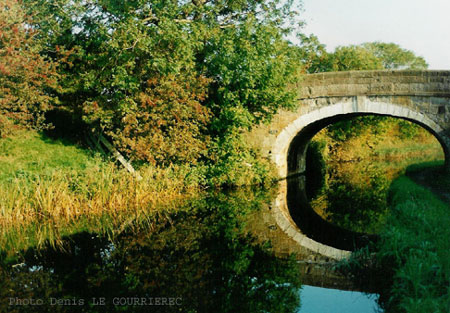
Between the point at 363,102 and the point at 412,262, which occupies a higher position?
the point at 363,102

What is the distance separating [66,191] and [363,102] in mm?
8388

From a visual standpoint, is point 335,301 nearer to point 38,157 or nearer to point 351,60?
point 38,157

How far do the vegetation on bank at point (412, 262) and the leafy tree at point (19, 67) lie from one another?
297 inches

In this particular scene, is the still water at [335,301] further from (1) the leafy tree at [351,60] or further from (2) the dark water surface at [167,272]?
(1) the leafy tree at [351,60]

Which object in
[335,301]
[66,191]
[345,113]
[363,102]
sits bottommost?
[335,301]

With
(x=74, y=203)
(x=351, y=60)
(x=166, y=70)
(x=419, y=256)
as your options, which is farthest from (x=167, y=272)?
(x=351, y=60)

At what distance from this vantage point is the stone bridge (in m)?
11.6

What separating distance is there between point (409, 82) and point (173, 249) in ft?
27.8

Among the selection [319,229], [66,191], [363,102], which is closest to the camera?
[66,191]

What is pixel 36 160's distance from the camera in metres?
10.1

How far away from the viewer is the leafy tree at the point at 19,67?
29.0 ft

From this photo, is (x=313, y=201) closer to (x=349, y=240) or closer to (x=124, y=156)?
(x=349, y=240)

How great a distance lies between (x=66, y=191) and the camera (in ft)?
27.4

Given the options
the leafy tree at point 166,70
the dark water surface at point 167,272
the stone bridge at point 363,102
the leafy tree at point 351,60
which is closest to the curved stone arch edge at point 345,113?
the stone bridge at point 363,102
